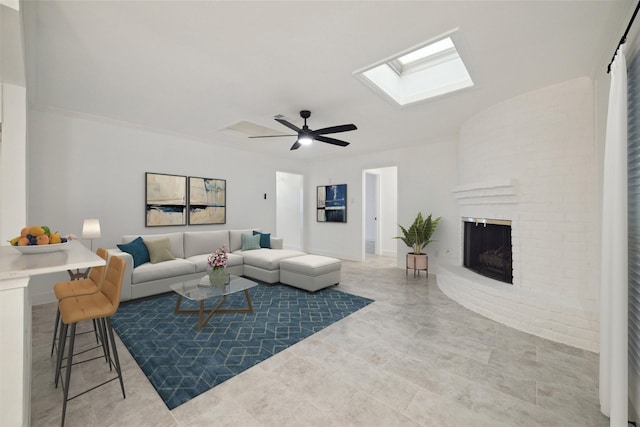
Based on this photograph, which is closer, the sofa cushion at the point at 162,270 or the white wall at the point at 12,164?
the white wall at the point at 12,164

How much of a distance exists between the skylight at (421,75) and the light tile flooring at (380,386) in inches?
105

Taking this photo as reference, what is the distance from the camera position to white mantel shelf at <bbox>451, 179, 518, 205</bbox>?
3141 millimetres

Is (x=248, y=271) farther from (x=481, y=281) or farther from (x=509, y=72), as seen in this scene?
(x=509, y=72)

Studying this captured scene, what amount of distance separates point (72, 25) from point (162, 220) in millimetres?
3205

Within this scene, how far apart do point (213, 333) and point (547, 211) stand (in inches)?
148

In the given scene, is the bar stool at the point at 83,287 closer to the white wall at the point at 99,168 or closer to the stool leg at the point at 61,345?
the stool leg at the point at 61,345

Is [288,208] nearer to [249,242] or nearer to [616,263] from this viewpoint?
[249,242]

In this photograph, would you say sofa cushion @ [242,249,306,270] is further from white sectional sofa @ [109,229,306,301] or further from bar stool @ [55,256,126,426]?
bar stool @ [55,256,126,426]

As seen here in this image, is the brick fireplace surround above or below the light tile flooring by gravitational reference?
above

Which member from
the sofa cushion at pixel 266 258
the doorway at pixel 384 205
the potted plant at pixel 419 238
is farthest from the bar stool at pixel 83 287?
the doorway at pixel 384 205

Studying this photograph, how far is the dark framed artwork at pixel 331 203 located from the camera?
666 centimetres

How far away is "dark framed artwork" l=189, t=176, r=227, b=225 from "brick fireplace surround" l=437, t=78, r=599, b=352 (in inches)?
178

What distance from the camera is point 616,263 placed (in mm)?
1518

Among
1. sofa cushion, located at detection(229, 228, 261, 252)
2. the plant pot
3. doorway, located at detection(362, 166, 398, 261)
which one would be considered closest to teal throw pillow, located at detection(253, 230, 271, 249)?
sofa cushion, located at detection(229, 228, 261, 252)
